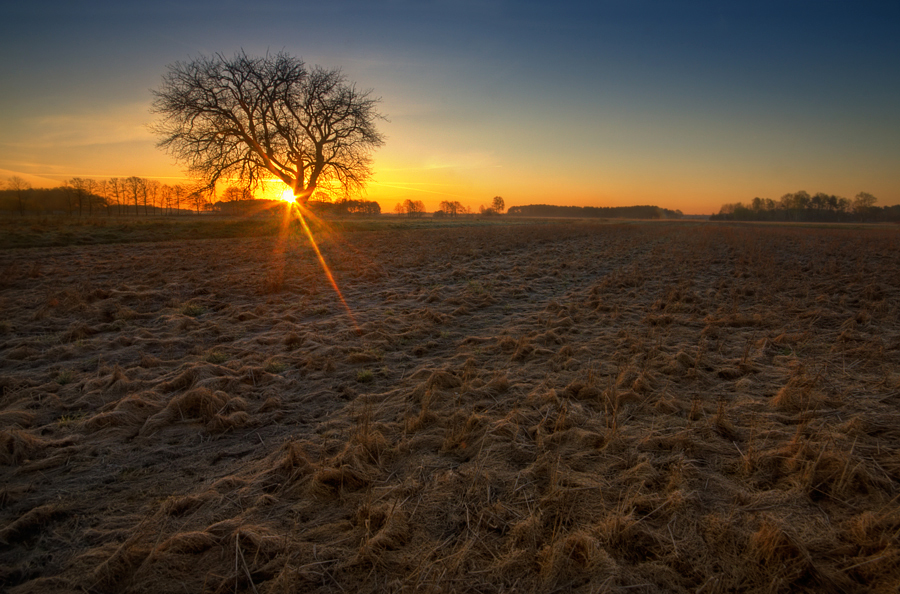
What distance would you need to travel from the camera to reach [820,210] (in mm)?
115750

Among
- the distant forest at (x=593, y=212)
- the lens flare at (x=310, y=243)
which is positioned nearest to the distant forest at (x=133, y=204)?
the lens flare at (x=310, y=243)

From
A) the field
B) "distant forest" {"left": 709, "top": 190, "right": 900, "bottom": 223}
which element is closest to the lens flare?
the field

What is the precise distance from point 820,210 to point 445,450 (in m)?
161

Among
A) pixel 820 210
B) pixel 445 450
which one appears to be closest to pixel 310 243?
pixel 445 450

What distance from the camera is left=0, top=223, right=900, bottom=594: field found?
216 cm

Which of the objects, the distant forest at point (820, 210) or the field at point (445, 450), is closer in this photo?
the field at point (445, 450)

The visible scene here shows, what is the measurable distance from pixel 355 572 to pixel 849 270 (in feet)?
59.8

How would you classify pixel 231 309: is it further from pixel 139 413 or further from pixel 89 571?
pixel 89 571

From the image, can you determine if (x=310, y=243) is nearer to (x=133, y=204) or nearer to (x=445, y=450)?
(x=445, y=450)

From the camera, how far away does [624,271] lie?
13445 mm

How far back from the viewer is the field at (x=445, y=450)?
216cm

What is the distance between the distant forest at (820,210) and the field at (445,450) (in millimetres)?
146245

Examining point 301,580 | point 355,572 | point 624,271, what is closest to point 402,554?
point 355,572

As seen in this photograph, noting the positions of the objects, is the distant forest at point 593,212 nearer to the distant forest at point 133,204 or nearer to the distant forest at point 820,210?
the distant forest at point 820,210
